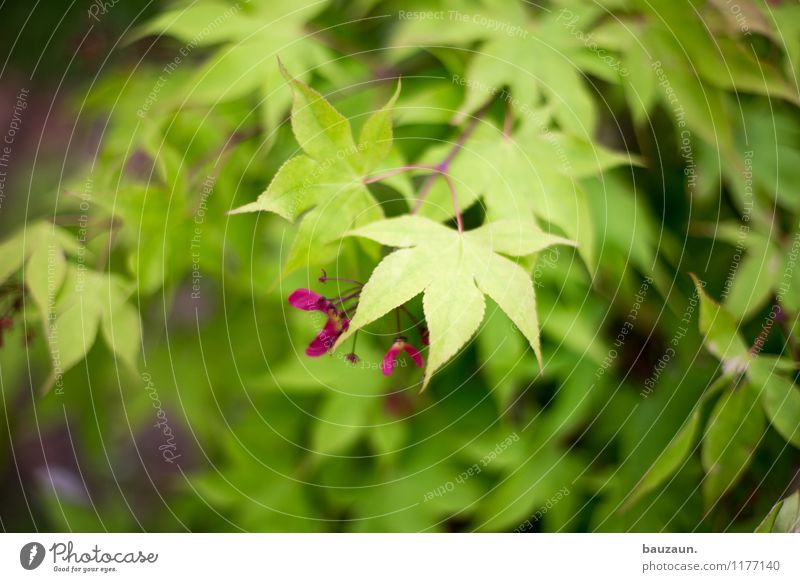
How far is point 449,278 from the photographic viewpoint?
36 cm

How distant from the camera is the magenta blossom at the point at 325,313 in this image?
0.39 meters

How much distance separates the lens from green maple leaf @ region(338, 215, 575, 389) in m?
0.35

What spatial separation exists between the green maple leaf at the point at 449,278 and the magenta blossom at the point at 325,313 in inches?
1.7

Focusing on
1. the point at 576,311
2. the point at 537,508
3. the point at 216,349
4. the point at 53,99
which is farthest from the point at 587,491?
the point at 53,99

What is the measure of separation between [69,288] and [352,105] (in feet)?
0.69

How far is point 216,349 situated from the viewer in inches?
16.6
